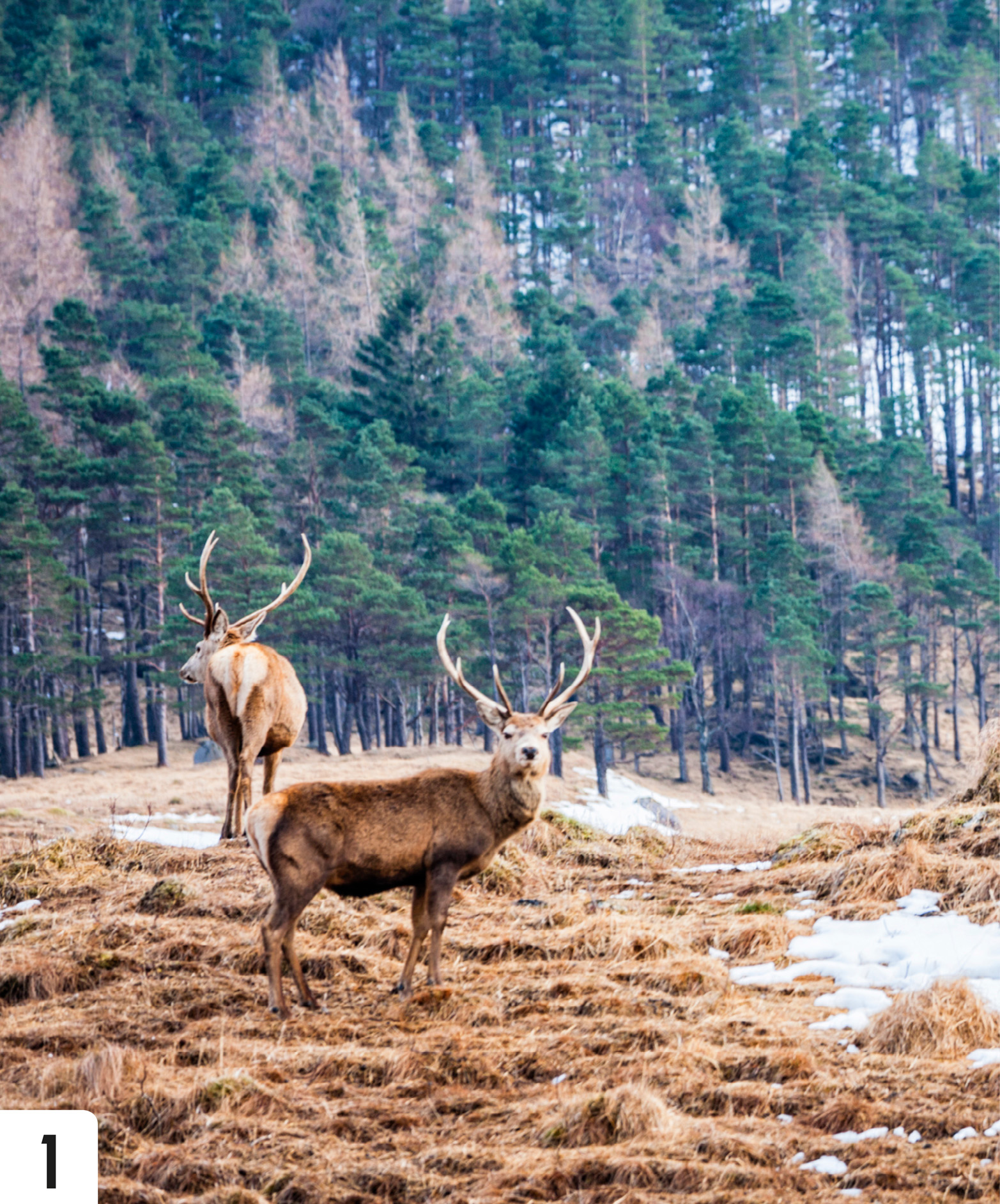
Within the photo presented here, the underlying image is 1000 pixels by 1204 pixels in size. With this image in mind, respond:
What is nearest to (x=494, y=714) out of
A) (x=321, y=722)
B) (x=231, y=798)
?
(x=231, y=798)

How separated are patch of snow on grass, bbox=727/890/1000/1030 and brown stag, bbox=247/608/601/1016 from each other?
4.94 ft

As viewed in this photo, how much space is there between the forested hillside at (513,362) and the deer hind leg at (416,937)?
2929 cm

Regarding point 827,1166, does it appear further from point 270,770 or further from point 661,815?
point 661,815

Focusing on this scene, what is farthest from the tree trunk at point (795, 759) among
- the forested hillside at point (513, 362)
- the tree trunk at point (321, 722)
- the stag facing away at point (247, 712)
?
the stag facing away at point (247, 712)

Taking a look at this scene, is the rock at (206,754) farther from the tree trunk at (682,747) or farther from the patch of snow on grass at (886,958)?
the patch of snow on grass at (886,958)

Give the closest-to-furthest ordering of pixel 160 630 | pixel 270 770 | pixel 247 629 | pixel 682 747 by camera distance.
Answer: pixel 270 770, pixel 247 629, pixel 160 630, pixel 682 747

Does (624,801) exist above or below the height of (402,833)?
below

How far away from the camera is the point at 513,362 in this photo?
193 feet

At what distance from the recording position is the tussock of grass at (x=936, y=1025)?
543 centimetres

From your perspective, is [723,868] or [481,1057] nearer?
[481,1057]

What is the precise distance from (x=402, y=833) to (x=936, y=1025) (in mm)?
2614

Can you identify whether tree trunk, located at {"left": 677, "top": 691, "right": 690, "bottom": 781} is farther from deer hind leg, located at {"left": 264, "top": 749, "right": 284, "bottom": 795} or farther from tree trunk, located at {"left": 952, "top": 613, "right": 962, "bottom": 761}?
deer hind leg, located at {"left": 264, "top": 749, "right": 284, "bottom": 795}

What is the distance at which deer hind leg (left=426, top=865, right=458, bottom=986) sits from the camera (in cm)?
655

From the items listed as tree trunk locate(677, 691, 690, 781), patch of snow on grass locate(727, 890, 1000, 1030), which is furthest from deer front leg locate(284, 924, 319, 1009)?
tree trunk locate(677, 691, 690, 781)
